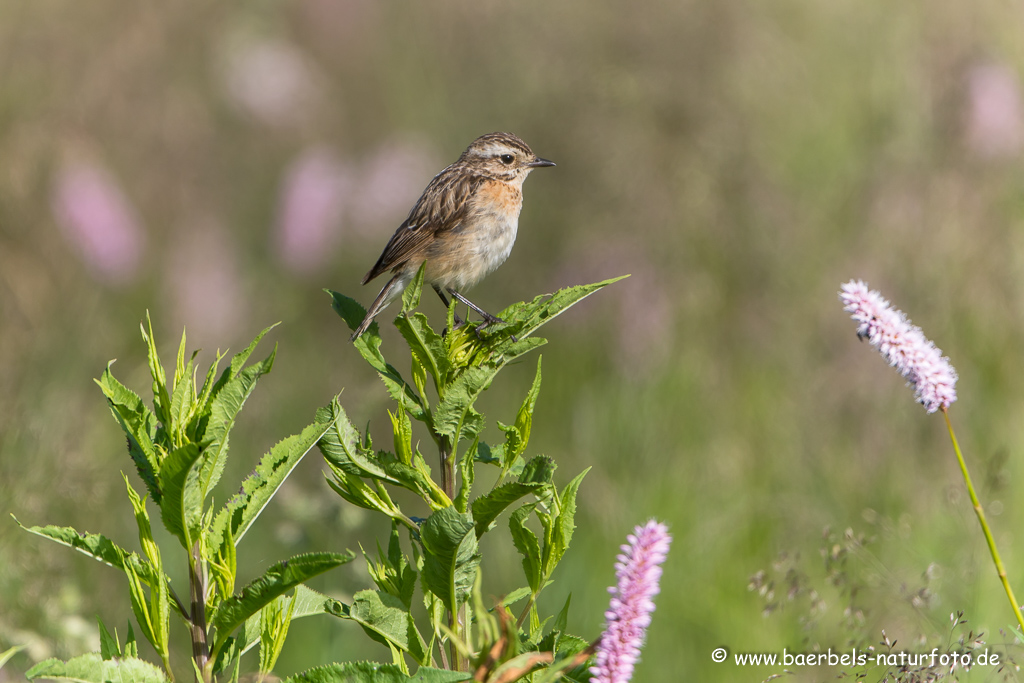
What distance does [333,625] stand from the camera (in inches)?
156

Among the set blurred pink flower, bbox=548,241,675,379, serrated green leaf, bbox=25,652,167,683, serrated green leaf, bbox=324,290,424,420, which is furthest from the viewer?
blurred pink flower, bbox=548,241,675,379

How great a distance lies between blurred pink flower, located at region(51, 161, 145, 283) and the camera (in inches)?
242

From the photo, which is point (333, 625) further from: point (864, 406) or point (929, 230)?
point (929, 230)

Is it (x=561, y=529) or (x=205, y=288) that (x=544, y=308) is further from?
(x=205, y=288)

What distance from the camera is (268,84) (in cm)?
870

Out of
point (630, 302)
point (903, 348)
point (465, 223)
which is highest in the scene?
point (630, 302)

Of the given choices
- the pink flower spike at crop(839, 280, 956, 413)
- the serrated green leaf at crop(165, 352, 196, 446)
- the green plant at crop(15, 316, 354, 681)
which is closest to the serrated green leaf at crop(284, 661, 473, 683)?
the green plant at crop(15, 316, 354, 681)

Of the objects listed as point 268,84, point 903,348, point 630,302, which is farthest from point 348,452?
point 268,84

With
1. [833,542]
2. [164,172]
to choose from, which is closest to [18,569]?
[833,542]

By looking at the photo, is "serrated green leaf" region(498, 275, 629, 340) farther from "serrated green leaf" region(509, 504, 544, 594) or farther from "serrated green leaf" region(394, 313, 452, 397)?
"serrated green leaf" region(509, 504, 544, 594)

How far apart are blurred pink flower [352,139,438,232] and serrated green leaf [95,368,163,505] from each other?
19.8 ft

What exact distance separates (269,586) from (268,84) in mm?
8005

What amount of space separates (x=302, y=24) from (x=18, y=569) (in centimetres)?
861

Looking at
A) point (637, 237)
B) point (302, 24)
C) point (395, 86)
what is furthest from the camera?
point (302, 24)
